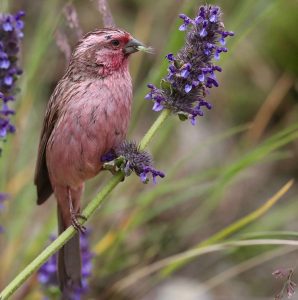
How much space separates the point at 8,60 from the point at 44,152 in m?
0.67

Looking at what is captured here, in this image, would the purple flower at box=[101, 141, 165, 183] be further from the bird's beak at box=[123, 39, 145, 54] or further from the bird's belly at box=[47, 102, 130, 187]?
the bird's beak at box=[123, 39, 145, 54]

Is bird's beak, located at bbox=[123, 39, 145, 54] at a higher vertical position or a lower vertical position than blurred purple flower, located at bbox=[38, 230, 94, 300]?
higher

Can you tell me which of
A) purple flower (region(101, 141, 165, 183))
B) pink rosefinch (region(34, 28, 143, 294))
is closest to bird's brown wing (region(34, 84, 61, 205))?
pink rosefinch (region(34, 28, 143, 294))

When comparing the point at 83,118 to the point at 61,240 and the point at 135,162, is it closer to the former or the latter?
the point at 135,162

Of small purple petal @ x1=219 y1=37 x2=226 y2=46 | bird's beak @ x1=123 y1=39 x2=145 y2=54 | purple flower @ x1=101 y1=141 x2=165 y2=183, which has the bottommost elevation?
purple flower @ x1=101 y1=141 x2=165 y2=183

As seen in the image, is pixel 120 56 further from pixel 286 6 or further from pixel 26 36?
pixel 26 36

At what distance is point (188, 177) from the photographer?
4.50 meters

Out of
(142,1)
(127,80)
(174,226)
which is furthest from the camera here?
(142,1)

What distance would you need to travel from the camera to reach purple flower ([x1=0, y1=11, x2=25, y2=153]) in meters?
3.06

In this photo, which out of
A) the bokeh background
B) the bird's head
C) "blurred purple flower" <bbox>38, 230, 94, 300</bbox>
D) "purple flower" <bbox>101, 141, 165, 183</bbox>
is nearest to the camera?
"purple flower" <bbox>101, 141, 165, 183</bbox>

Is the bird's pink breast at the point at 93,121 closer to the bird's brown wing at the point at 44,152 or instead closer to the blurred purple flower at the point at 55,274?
the bird's brown wing at the point at 44,152

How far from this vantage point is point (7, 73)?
307 centimetres

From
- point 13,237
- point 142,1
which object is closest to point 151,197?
point 13,237

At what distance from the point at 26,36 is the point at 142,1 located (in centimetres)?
117
